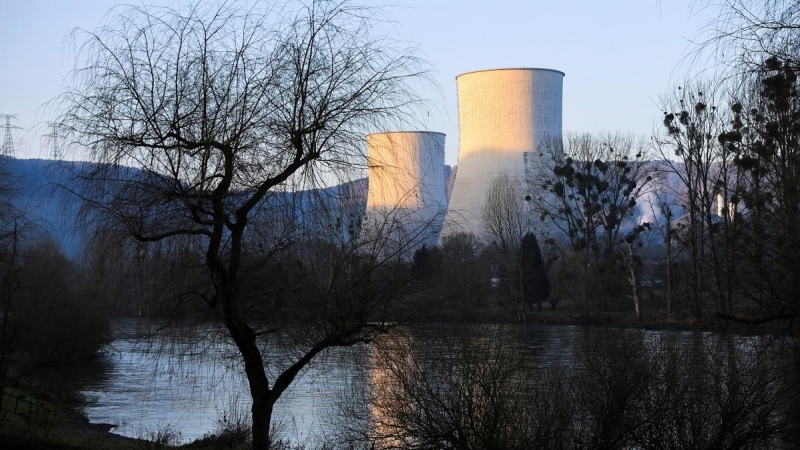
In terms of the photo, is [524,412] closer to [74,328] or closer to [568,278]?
[74,328]

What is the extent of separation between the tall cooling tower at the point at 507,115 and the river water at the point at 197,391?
13853 mm

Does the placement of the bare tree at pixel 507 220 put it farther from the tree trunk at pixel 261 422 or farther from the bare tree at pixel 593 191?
the tree trunk at pixel 261 422

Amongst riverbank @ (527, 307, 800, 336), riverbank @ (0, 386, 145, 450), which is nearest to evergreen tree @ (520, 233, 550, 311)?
riverbank @ (527, 307, 800, 336)

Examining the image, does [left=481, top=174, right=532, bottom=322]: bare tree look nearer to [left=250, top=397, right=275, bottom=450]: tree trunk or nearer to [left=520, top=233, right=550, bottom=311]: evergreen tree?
[left=520, top=233, right=550, bottom=311]: evergreen tree

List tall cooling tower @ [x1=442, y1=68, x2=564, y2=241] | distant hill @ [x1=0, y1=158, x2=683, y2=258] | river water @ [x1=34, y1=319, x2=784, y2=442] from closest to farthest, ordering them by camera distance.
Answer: distant hill @ [x1=0, y1=158, x2=683, y2=258], river water @ [x1=34, y1=319, x2=784, y2=442], tall cooling tower @ [x1=442, y1=68, x2=564, y2=241]

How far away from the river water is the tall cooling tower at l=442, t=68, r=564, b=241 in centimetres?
1385

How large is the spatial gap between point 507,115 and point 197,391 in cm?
1955

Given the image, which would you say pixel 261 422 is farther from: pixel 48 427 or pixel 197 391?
pixel 197 391

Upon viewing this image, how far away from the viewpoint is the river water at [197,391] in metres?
7.09

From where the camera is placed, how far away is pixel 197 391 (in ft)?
47.2

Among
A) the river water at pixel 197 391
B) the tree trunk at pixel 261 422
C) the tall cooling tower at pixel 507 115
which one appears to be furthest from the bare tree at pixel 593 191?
the tree trunk at pixel 261 422

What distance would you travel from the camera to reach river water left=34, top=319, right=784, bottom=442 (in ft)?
23.3

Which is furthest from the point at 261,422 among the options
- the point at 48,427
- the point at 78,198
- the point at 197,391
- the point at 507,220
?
the point at 507,220

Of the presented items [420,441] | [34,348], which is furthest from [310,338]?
[34,348]
